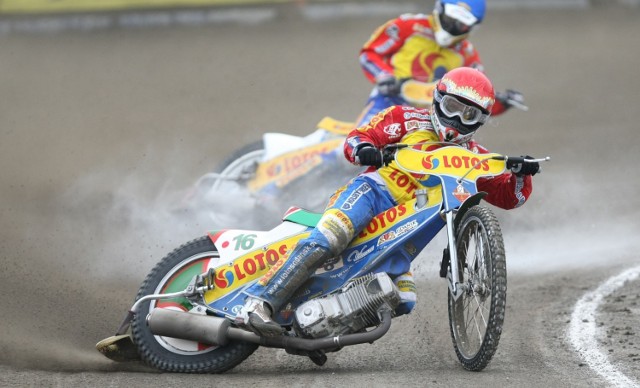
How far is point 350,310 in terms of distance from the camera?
691 cm

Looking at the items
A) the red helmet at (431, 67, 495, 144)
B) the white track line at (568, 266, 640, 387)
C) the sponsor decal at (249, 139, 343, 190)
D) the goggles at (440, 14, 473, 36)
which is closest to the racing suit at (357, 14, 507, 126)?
the goggles at (440, 14, 473, 36)

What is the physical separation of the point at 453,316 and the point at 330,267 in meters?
0.79

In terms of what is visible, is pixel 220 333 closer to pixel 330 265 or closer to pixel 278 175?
pixel 330 265

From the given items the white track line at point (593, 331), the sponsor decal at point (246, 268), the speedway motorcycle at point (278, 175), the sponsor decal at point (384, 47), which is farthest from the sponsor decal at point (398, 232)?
the sponsor decal at point (384, 47)

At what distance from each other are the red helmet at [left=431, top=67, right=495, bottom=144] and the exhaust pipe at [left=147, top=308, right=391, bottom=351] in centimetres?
122

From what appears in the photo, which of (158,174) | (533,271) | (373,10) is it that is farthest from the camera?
(373,10)

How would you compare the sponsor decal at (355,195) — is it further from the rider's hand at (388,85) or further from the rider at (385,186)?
the rider's hand at (388,85)

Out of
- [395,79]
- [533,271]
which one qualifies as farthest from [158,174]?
[533,271]

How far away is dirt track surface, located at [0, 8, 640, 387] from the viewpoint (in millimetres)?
7309

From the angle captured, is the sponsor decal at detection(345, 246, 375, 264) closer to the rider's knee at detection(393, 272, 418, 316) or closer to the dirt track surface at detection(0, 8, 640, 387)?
the rider's knee at detection(393, 272, 418, 316)

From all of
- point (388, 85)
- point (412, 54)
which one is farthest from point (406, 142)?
point (412, 54)

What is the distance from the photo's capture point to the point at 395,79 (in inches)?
444

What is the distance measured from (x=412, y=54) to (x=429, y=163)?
4.91 metres

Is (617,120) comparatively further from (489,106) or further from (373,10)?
(489,106)
